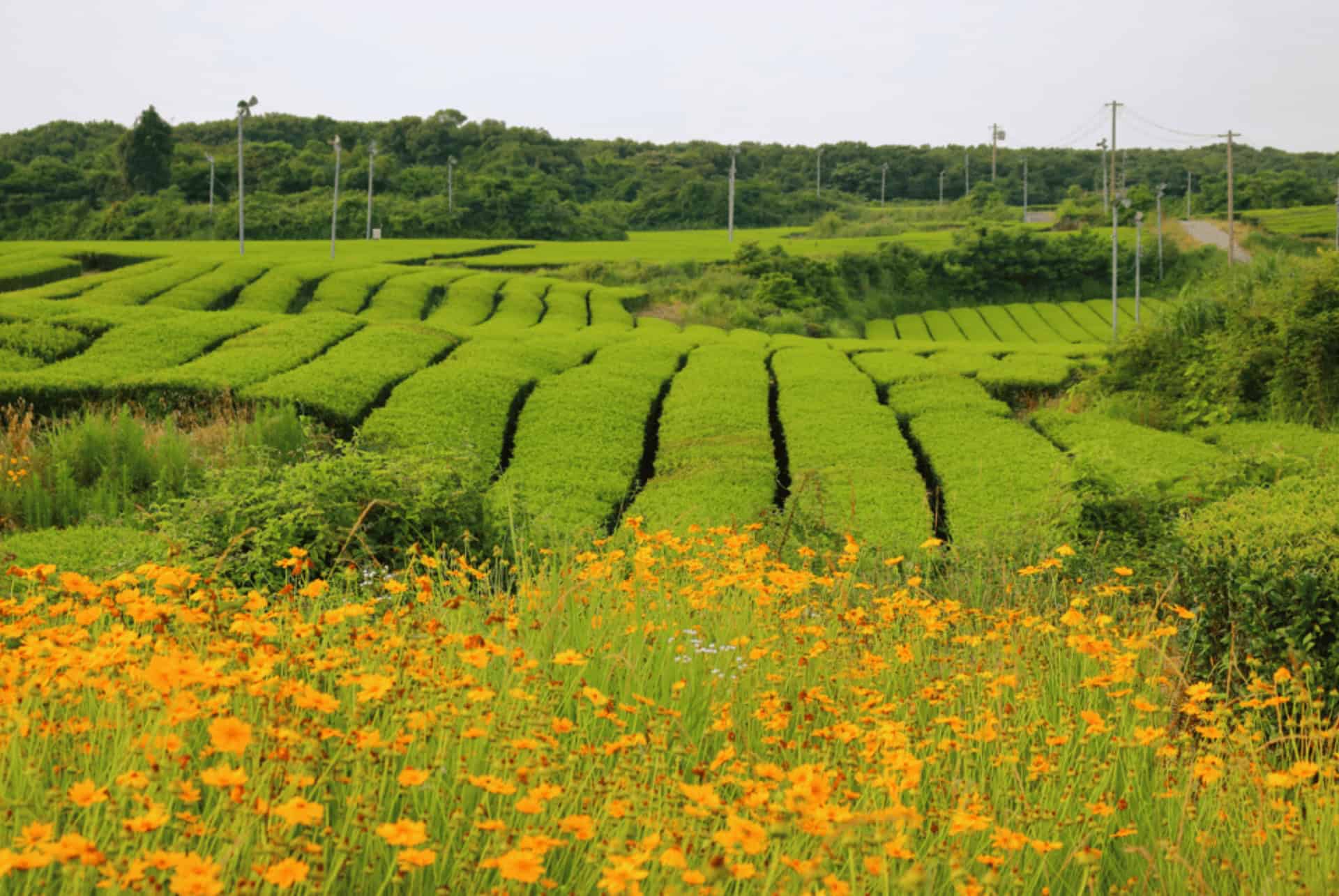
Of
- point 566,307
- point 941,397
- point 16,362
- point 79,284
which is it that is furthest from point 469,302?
point 941,397

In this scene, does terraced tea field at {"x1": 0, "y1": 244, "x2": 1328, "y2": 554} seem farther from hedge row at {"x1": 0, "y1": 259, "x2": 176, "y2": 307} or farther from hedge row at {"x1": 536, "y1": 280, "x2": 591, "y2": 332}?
hedge row at {"x1": 0, "y1": 259, "x2": 176, "y2": 307}

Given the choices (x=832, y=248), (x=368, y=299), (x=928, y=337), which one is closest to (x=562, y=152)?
(x=832, y=248)

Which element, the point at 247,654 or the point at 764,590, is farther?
the point at 764,590

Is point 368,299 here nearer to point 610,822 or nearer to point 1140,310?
point 610,822

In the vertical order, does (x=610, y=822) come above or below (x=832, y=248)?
below

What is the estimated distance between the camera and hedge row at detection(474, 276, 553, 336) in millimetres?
28453

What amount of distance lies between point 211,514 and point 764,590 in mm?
4941

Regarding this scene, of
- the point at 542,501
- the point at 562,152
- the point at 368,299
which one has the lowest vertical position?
the point at 542,501

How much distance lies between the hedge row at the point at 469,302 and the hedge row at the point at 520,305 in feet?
0.93

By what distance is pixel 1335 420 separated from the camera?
50.9 feet

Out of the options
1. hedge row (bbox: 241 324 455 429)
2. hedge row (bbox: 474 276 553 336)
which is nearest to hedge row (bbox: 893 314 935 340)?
hedge row (bbox: 474 276 553 336)

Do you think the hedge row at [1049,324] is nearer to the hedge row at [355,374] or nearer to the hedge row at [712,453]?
the hedge row at [712,453]

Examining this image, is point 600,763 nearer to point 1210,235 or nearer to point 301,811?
point 301,811

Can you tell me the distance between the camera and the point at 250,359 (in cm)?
1592
